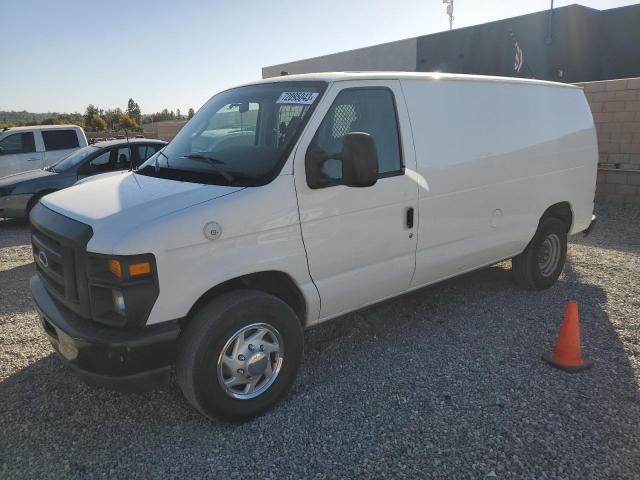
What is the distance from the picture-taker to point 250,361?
3076 mm

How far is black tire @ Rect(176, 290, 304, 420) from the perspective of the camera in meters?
2.84

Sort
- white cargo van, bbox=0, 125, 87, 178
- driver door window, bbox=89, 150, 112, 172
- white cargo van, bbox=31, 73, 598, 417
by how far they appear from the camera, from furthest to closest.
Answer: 1. white cargo van, bbox=0, 125, 87, 178
2. driver door window, bbox=89, 150, 112, 172
3. white cargo van, bbox=31, 73, 598, 417

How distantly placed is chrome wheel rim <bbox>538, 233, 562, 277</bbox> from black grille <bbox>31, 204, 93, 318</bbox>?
14.5ft

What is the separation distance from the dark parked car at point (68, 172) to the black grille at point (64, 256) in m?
5.83

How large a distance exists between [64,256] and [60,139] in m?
10.2

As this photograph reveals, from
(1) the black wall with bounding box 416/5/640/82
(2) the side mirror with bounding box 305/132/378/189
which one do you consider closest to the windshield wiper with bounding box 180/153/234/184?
(2) the side mirror with bounding box 305/132/378/189

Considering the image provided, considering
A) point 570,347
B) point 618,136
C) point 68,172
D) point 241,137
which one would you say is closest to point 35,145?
point 68,172

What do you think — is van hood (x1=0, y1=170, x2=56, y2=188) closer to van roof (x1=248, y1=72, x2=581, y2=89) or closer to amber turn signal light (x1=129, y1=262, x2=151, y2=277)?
van roof (x1=248, y1=72, x2=581, y2=89)

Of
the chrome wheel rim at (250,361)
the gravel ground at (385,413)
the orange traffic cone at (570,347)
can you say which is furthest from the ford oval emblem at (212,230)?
the orange traffic cone at (570,347)

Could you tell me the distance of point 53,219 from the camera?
3.10 m

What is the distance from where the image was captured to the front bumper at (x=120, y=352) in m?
2.67

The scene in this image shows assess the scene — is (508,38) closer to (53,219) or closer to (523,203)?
(523,203)

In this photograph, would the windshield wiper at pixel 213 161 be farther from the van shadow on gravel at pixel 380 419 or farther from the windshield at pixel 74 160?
Answer: the windshield at pixel 74 160

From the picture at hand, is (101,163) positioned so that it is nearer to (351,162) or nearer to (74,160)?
(74,160)
